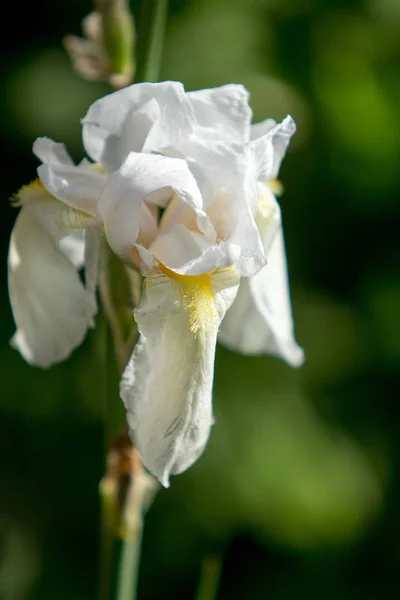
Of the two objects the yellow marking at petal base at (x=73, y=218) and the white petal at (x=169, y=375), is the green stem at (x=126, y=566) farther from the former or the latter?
the yellow marking at petal base at (x=73, y=218)

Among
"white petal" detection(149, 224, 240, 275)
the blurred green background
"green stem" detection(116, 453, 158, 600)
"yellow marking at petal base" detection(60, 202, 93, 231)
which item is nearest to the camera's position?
"white petal" detection(149, 224, 240, 275)

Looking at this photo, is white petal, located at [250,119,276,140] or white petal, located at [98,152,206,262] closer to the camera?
white petal, located at [98,152,206,262]

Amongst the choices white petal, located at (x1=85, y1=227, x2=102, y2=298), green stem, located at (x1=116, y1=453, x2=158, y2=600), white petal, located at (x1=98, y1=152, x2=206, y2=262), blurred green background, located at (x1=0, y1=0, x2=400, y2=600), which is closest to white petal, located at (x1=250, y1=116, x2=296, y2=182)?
white petal, located at (x1=98, y1=152, x2=206, y2=262)

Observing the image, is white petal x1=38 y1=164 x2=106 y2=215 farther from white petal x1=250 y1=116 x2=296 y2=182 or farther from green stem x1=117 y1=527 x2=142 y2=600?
green stem x1=117 y1=527 x2=142 y2=600

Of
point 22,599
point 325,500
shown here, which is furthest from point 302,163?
point 22,599

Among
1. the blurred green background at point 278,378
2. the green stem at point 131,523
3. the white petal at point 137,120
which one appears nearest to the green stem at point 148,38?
the white petal at point 137,120
